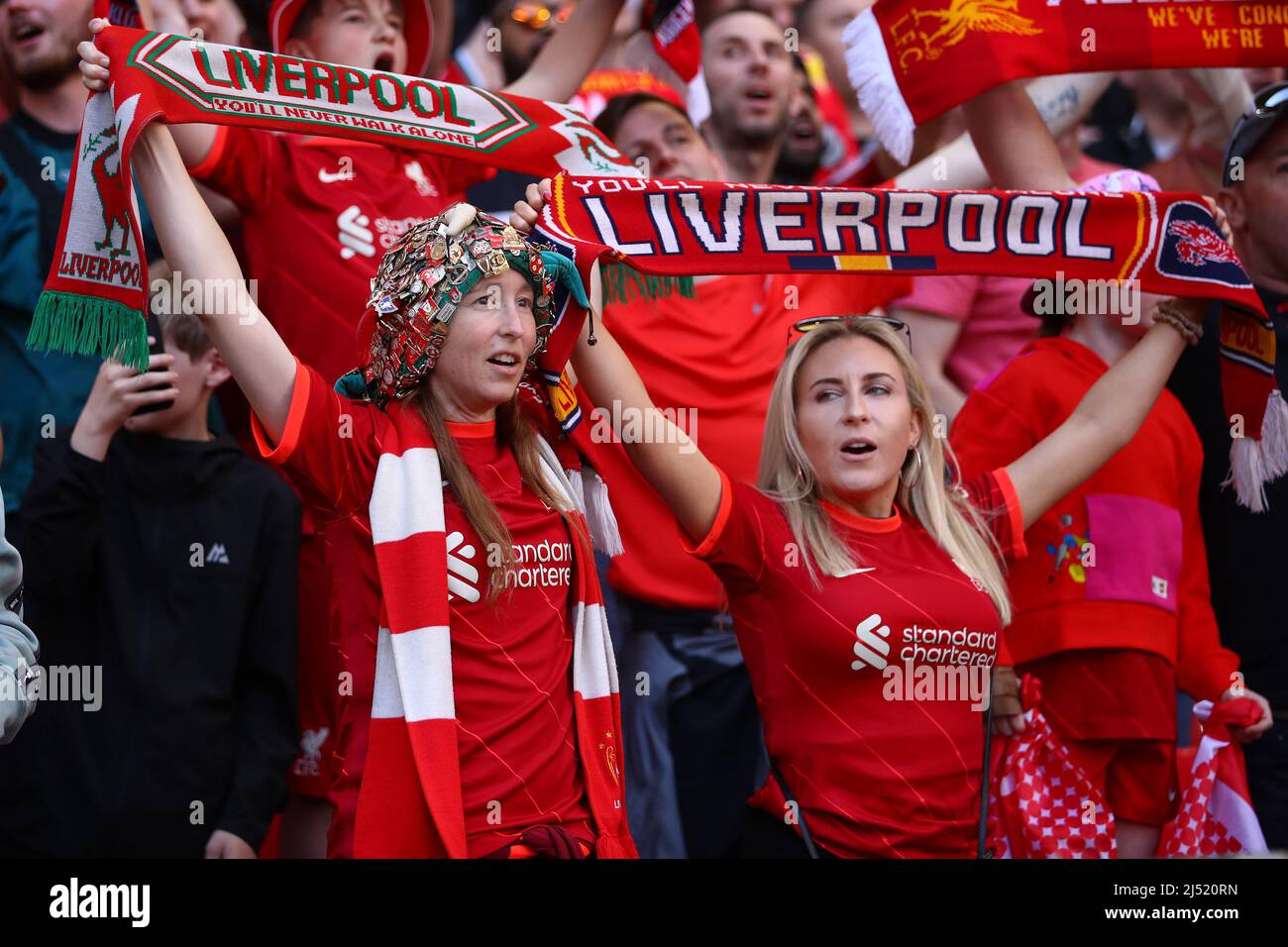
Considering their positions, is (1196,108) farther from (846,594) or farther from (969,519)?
(846,594)

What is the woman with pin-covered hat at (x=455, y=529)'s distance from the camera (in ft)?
10.1

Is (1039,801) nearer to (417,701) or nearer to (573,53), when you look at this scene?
(417,701)

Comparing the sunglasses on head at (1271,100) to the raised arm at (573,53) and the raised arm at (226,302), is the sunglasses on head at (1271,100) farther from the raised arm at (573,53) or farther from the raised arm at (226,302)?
the raised arm at (226,302)

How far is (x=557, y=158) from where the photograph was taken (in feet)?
13.3

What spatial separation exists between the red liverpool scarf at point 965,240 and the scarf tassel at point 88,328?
945mm

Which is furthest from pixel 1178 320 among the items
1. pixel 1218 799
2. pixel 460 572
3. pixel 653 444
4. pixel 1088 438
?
pixel 460 572

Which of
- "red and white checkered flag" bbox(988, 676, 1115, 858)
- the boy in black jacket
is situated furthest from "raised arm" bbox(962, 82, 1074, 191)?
the boy in black jacket

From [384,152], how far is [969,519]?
1.74 metres

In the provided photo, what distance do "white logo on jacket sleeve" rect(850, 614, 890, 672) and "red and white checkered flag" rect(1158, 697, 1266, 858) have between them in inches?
41.0

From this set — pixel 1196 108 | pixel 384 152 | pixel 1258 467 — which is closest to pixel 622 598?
pixel 384 152

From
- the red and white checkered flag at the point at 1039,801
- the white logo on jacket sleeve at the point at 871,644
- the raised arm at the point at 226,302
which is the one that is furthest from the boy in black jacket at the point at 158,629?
the red and white checkered flag at the point at 1039,801

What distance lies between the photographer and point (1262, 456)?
427 cm

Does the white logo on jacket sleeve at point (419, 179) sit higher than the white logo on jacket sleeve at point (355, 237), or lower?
higher

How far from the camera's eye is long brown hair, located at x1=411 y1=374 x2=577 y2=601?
320 cm
